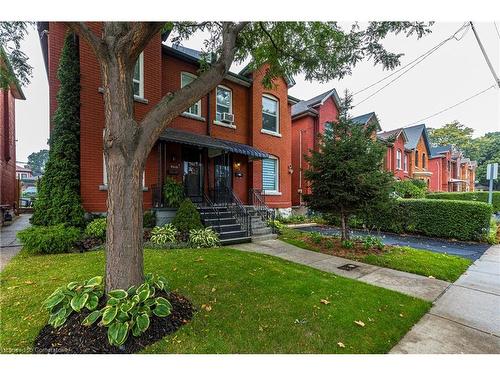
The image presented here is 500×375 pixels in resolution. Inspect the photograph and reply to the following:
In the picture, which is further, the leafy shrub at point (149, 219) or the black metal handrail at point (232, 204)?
the black metal handrail at point (232, 204)

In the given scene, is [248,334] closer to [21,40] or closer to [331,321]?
[331,321]

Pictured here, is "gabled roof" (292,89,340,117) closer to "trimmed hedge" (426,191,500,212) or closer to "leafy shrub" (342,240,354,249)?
"leafy shrub" (342,240,354,249)

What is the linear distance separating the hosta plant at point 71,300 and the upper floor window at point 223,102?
31.9 ft

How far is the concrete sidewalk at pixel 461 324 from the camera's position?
285 centimetres

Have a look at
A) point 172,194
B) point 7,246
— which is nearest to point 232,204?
point 172,194

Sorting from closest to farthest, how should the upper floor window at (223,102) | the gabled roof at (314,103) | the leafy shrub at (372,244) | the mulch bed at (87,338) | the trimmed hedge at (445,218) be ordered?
the mulch bed at (87,338) < the leafy shrub at (372,244) < the trimmed hedge at (445,218) < the upper floor window at (223,102) < the gabled roof at (314,103)

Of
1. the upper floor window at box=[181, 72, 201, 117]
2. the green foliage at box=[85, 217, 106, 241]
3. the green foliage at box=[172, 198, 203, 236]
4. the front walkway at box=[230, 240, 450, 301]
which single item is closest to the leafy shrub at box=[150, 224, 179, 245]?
the green foliage at box=[172, 198, 203, 236]

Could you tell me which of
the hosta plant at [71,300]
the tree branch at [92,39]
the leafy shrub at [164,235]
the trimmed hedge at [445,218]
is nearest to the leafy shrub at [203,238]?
the leafy shrub at [164,235]

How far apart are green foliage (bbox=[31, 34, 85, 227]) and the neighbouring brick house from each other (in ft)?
0.67

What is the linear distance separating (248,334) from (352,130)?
6820mm

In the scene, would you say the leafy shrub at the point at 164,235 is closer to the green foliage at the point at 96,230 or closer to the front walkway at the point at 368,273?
the green foliage at the point at 96,230

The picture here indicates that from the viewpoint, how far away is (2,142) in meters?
13.6

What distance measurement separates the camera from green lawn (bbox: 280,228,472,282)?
564cm

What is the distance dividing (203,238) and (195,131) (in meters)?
5.43
